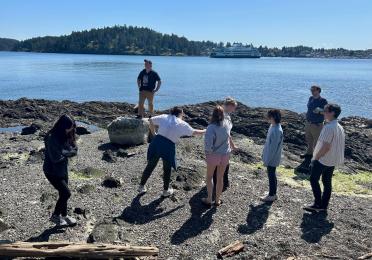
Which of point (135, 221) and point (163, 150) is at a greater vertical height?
point (163, 150)

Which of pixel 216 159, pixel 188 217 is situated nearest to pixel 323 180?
pixel 216 159

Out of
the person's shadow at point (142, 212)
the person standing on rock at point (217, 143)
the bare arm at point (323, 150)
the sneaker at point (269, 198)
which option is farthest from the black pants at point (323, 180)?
the person's shadow at point (142, 212)

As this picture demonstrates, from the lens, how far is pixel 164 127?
417 inches

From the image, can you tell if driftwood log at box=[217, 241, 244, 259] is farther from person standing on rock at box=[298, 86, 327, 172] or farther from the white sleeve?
person standing on rock at box=[298, 86, 327, 172]

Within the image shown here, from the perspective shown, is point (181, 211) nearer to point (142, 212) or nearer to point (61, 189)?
point (142, 212)

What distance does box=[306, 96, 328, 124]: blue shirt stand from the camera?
14.7 meters

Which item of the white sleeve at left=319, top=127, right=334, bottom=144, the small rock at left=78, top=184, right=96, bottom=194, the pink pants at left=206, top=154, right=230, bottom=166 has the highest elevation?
the white sleeve at left=319, top=127, right=334, bottom=144

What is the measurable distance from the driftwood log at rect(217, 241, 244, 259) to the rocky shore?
114 mm

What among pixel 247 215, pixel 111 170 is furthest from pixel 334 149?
pixel 111 170

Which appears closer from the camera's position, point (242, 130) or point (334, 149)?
point (334, 149)

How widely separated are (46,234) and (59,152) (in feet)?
5.65

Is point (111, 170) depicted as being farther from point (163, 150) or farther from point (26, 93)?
point (26, 93)

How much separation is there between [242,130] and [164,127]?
41.6 ft

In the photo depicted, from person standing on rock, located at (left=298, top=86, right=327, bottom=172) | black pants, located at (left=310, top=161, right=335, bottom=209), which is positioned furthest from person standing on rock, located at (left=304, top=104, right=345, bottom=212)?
person standing on rock, located at (left=298, top=86, right=327, bottom=172)
